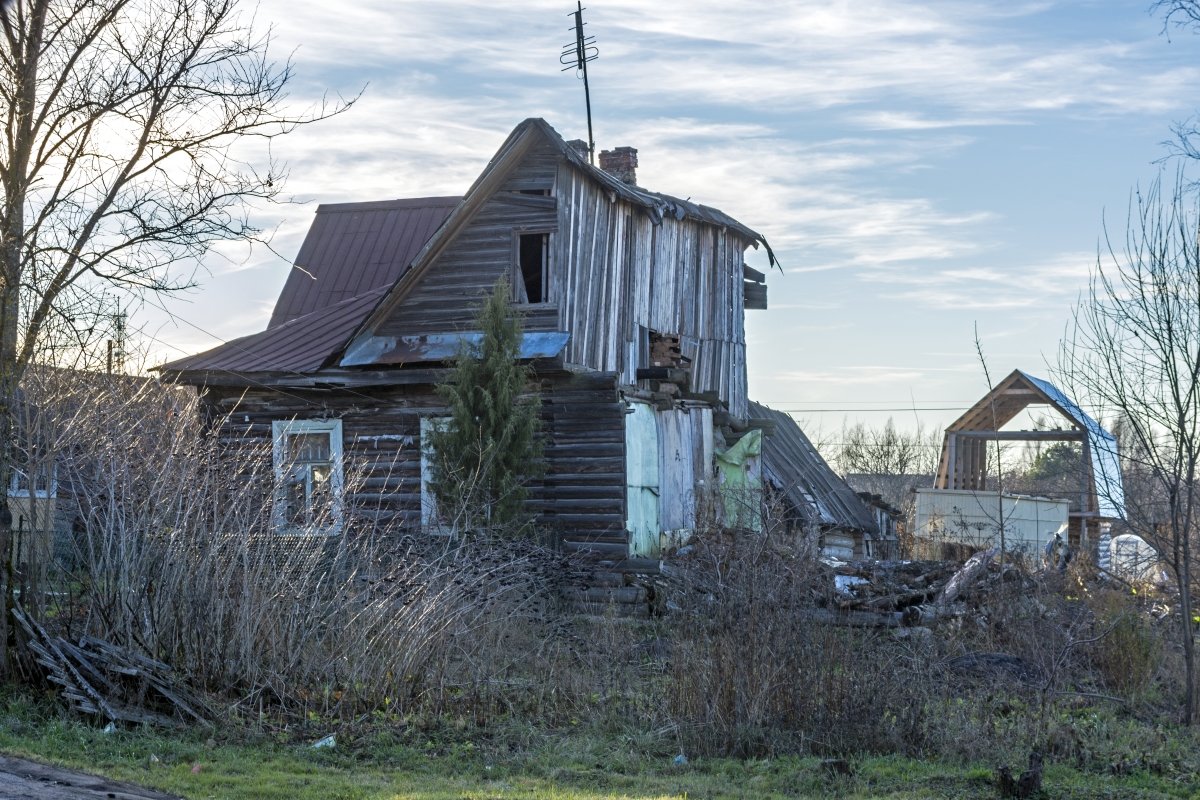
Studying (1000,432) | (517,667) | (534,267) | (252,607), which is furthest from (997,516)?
(252,607)

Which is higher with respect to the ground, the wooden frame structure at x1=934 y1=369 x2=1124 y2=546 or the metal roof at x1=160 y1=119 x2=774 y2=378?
the metal roof at x1=160 y1=119 x2=774 y2=378

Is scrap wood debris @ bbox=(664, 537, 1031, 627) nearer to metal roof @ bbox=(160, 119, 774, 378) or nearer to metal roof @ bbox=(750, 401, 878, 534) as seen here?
metal roof @ bbox=(160, 119, 774, 378)

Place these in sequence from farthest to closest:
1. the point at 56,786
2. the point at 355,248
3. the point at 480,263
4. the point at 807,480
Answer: the point at 807,480 < the point at 355,248 < the point at 480,263 < the point at 56,786

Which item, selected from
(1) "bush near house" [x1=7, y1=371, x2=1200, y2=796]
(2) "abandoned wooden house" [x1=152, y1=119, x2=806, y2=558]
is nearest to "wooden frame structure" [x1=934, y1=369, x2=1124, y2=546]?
(2) "abandoned wooden house" [x1=152, y1=119, x2=806, y2=558]

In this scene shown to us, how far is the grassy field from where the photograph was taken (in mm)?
7961

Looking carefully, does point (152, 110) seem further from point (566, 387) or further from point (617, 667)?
point (566, 387)

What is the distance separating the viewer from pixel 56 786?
7473 mm

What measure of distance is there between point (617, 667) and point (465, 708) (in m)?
1.70

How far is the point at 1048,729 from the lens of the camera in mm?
9500

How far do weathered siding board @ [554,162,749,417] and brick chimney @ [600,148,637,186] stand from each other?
5.30ft

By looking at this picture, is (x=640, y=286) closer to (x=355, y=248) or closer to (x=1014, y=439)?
(x=355, y=248)

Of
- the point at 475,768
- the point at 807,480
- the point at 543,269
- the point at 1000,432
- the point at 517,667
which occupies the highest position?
the point at 543,269

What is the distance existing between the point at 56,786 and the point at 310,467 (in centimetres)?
1186

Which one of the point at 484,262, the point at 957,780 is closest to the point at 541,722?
the point at 957,780
